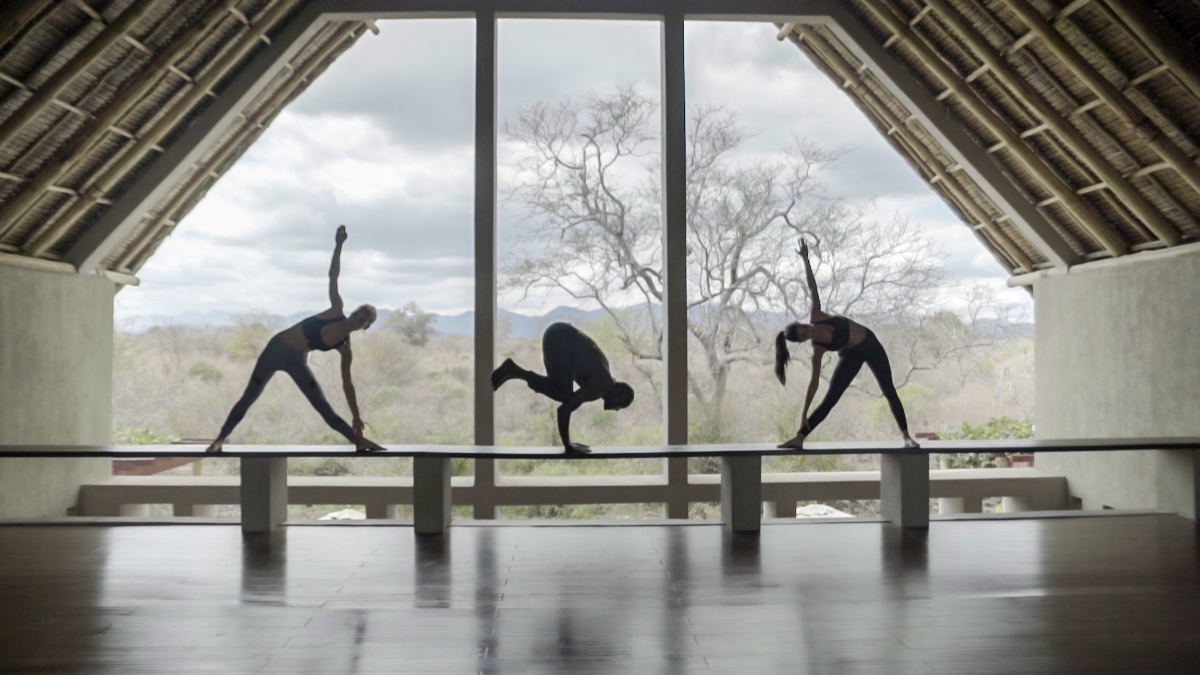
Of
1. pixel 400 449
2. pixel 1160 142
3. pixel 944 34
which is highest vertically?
pixel 944 34

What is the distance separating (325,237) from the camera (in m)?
17.0

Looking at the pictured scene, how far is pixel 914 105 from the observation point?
6.91 metres

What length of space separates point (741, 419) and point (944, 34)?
734 cm

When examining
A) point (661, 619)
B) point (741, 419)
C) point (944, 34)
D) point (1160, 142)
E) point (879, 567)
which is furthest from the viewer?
point (741, 419)

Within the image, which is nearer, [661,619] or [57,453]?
[661,619]

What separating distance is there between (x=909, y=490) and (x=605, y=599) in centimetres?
221

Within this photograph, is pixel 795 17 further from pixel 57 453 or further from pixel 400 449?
pixel 57 453

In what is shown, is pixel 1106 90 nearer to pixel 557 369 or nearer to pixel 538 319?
pixel 557 369

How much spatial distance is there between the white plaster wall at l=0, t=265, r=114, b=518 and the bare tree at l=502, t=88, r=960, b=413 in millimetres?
6261

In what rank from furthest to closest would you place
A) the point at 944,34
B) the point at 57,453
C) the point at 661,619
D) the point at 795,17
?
the point at 795,17
the point at 944,34
the point at 57,453
the point at 661,619

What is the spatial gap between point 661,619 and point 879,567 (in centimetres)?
131

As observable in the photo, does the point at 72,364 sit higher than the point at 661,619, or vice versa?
the point at 72,364

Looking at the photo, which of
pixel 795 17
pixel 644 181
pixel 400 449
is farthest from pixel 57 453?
pixel 644 181

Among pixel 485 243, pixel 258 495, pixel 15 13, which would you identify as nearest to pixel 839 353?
pixel 258 495
